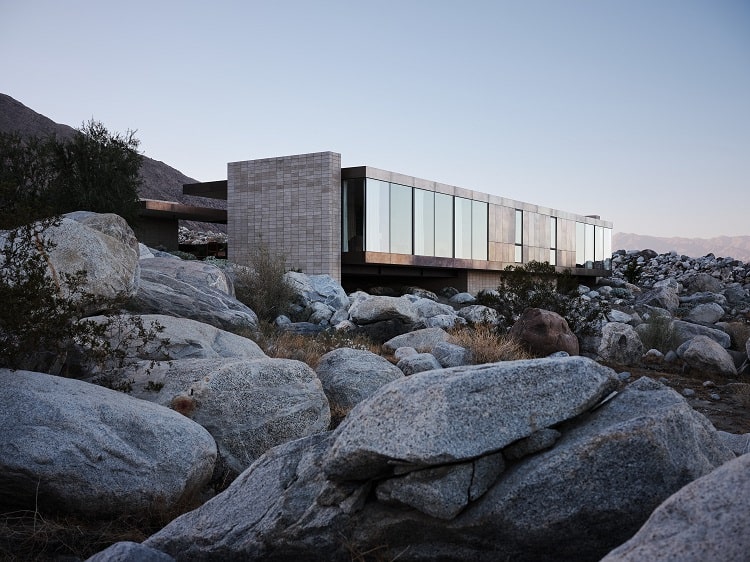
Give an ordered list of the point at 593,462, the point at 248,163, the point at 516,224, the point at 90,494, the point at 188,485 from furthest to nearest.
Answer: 1. the point at 516,224
2. the point at 248,163
3. the point at 188,485
4. the point at 90,494
5. the point at 593,462

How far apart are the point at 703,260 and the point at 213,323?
48644mm

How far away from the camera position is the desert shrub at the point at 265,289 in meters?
17.0

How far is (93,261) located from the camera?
7703 mm

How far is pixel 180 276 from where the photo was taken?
1202cm

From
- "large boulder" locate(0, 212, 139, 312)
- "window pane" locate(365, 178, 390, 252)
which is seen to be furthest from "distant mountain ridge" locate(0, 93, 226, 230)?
"large boulder" locate(0, 212, 139, 312)

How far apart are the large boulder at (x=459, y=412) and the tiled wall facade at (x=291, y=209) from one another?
69.7 ft

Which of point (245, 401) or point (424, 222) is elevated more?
point (424, 222)

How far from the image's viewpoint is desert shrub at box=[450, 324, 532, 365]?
35.7 ft

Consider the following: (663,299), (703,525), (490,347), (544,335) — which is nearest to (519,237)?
(663,299)

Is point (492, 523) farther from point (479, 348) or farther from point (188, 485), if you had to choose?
point (479, 348)

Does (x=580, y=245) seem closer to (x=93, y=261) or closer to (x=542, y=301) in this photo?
(x=542, y=301)

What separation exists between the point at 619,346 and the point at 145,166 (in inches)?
3360

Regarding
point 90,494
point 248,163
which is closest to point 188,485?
point 90,494

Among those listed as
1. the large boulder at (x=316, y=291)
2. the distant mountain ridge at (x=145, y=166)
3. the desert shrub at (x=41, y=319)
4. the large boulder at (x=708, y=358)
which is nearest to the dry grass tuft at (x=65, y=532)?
the desert shrub at (x=41, y=319)
